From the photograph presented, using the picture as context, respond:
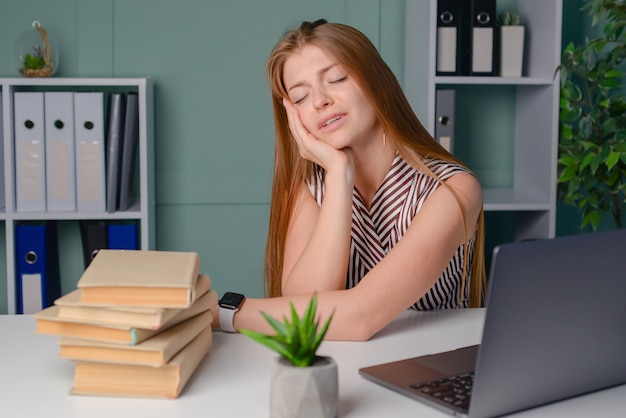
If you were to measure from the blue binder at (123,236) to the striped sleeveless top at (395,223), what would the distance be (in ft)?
4.22

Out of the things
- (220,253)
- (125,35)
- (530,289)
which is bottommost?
(220,253)

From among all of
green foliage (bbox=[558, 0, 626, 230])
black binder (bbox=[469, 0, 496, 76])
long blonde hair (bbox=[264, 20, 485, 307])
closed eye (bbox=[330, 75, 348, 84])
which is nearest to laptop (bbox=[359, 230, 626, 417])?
long blonde hair (bbox=[264, 20, 485, 307])

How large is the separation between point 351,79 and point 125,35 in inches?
64.9

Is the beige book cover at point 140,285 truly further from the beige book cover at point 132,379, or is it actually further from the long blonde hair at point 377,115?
the long blonde hair at point 377,115

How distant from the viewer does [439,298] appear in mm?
1908

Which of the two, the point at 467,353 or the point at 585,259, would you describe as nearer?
the point at 585,259

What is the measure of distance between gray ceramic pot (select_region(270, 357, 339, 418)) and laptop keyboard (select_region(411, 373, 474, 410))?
0.17m

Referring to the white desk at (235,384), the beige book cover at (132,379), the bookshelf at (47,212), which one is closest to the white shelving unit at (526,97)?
the bookshelf at (47,212)

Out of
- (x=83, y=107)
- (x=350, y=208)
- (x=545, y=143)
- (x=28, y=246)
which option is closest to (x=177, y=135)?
(x=83, y=107)

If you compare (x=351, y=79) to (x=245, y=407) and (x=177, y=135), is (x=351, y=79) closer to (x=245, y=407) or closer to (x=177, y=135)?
(x=245, y=407)

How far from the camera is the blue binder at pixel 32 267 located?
10.1ft

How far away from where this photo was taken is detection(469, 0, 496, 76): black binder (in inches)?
120

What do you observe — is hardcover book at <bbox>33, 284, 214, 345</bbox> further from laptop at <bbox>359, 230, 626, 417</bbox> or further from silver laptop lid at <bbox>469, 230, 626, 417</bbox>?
silver laptop lid at <bbox>469, 230, 626, 417</bbox>

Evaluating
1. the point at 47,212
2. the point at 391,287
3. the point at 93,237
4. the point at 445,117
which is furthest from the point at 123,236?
the point at 391,287
